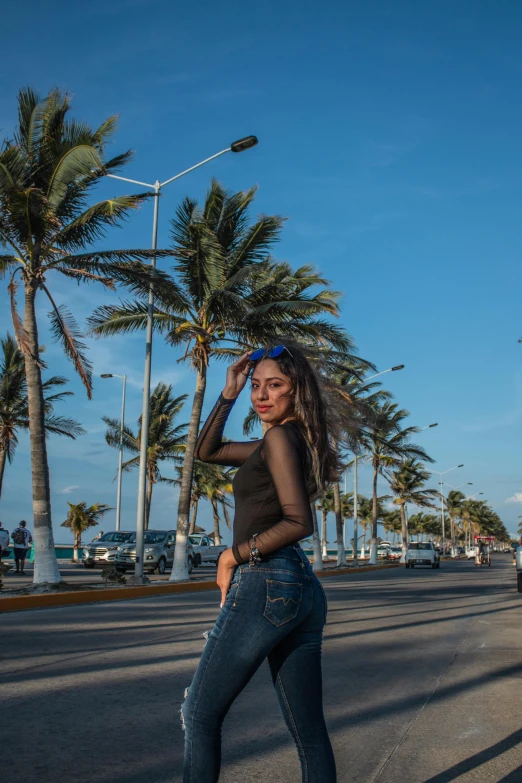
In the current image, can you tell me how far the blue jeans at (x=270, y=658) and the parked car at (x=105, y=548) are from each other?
28.9 metres

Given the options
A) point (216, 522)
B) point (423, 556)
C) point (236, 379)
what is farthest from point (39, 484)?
point (216, 522)

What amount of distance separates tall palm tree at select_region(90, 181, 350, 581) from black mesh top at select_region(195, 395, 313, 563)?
18.9m

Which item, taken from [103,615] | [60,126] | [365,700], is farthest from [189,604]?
[60,126]

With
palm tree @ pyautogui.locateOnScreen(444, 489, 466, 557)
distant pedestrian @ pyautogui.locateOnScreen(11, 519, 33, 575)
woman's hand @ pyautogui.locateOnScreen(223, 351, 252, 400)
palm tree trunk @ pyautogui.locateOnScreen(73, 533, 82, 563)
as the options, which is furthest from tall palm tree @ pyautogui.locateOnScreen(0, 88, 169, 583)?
palm tree @ pyautogui.locateOnScreen(444, 489, 466, 557)

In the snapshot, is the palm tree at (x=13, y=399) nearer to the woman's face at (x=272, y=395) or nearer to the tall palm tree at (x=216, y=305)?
the tall palm tree at (x=216, y=305)

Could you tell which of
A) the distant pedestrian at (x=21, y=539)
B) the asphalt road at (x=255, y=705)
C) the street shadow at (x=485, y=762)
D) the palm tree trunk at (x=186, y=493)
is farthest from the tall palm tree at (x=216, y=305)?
the street shadow at (x=485, y=762)

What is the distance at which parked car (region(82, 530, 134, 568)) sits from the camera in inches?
1197

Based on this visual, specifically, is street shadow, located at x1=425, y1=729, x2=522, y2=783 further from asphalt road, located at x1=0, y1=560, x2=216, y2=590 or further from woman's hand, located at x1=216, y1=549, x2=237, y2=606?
asphalt road, located at x1=0, y1=560, x2=216, y2=590

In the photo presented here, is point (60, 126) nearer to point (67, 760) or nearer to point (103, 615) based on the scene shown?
point (103, 615)

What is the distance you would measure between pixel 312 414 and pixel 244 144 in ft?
60.3

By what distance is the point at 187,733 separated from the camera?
2.33 meters

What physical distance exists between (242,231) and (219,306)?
263 cm

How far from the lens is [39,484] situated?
16.0 metres

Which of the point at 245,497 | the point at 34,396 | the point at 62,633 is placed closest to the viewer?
the point at 245,497
